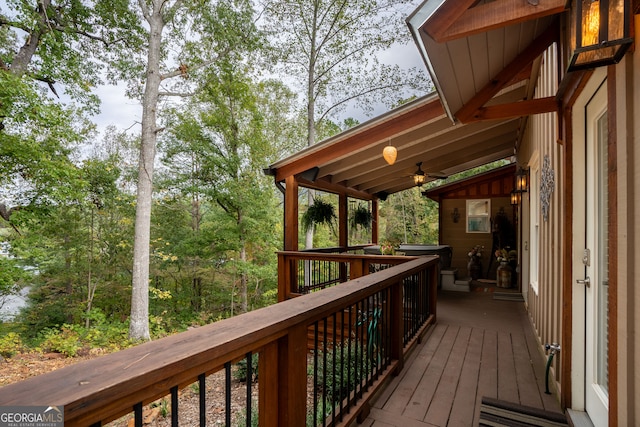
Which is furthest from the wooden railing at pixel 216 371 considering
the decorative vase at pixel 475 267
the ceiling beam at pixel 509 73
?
the decorative vase at pixel 475 267

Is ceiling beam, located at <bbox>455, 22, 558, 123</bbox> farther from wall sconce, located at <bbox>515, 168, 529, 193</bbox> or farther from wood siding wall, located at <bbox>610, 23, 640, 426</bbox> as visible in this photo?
wall sconce, located at <bbox>515, 168, 529, 193</bbox>

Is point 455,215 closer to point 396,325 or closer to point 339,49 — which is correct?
point 339,49

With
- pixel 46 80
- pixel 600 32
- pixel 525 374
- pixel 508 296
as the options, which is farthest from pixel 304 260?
pixel 46 80

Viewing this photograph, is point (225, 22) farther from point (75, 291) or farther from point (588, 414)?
point (588, 414)

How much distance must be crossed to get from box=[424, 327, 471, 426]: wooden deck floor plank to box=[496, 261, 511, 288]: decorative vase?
12.1 feet

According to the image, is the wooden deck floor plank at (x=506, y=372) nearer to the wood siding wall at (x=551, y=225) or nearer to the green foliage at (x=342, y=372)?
the wood siding wall at (x=551, y=225)

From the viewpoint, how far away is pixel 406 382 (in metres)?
2.56

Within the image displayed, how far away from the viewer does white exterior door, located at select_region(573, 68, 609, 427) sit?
173 centimetres

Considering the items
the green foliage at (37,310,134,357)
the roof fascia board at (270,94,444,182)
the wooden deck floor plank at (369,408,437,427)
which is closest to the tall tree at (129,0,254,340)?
the green foliage at (37,310,134,357)

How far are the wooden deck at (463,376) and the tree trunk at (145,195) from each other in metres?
6.86

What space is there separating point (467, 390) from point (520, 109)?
7.43 feet

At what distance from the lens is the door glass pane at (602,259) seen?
172 cm

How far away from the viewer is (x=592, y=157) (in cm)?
189

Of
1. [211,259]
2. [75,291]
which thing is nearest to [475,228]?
[211,259]
